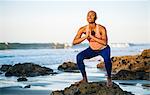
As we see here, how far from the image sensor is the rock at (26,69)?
510 cm

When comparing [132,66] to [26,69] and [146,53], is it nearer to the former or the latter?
[146,53]

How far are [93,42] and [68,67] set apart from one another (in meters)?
0.59

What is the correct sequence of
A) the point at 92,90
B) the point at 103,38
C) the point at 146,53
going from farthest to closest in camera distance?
the point at 146,53 → the point at 103,38 → the point at 92,90

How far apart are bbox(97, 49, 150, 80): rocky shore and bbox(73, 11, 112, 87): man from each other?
0.18 meters

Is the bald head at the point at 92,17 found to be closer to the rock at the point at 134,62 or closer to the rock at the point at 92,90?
the rock at the point at 134,62

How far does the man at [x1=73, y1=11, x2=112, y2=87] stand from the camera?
4855 mm

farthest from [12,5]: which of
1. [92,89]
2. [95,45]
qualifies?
[92,89]

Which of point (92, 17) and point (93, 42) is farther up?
point (92, 17)

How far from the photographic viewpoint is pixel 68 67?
199 inches

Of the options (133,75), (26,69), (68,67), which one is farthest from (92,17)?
(26,69)

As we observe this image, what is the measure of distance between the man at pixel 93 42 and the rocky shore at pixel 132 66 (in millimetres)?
182

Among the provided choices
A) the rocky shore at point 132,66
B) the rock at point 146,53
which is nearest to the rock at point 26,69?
the rocky shore at point 132,66

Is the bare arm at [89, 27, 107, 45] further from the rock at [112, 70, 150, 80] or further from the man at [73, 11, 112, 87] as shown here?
the rock at [112, 70, 150, 80]

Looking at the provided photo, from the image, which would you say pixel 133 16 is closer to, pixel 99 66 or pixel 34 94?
pixel 99 66
